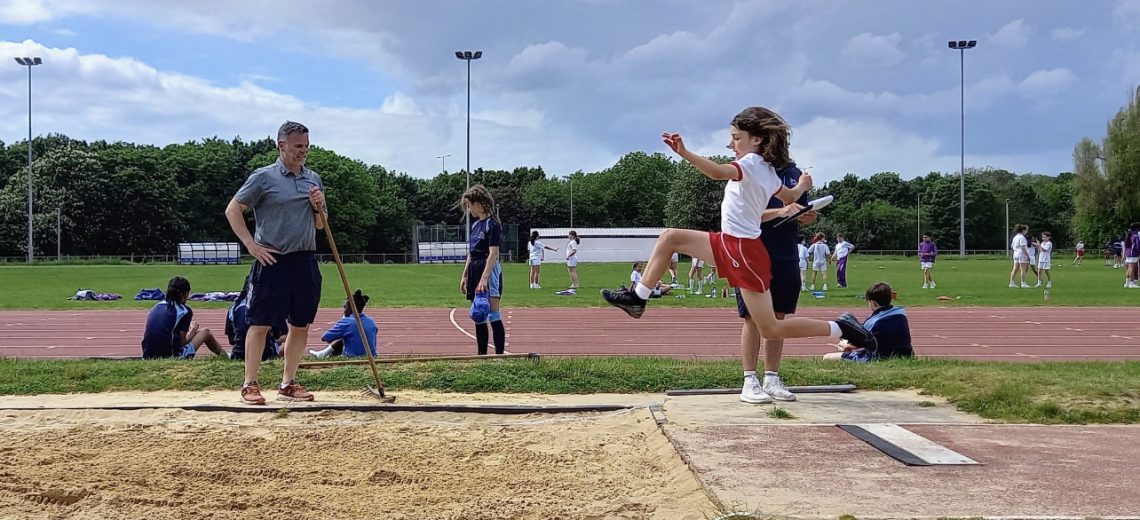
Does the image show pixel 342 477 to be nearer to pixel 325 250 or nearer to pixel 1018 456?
pixel 1018 456

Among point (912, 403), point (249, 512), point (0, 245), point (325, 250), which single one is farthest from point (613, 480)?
point (0, 245)

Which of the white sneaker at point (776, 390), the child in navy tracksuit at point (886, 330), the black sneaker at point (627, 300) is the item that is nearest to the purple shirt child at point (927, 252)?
the child in navy tracksuit at point (886, 330)

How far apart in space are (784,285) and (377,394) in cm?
264

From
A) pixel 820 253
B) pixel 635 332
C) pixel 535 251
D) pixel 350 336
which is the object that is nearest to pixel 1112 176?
pixel 820 253

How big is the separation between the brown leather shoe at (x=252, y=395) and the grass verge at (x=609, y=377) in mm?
636

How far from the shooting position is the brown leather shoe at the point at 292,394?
5277 mm

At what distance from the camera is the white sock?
4832 mm

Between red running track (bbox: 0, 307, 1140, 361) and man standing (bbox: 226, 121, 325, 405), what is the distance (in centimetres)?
424

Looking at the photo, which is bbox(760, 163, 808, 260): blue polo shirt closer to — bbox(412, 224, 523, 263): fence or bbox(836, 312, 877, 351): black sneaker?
bbox(836, 312, 877, 351): black sneaker

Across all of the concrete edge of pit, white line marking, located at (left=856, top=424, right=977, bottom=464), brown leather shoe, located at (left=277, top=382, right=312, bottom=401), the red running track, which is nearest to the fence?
the red running track

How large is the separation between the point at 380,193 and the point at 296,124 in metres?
73.7

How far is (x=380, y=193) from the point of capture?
77.2m

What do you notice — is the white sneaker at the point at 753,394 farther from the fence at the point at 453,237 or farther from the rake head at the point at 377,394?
the fence at the point at 453,237

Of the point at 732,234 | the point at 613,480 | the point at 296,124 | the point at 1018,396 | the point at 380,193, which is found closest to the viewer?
the point at 613,480
